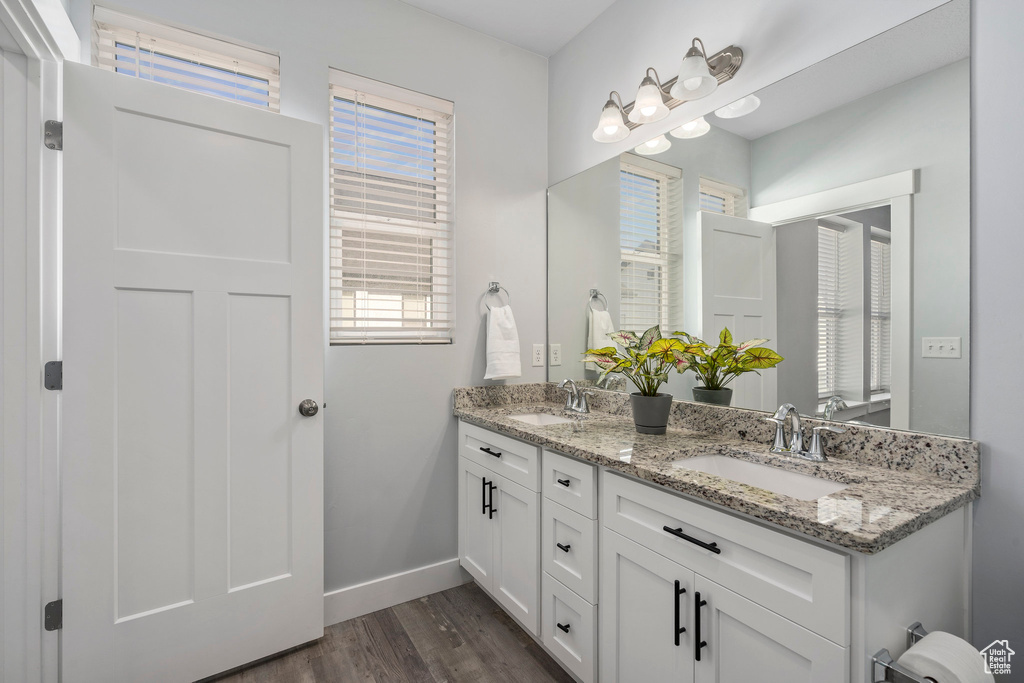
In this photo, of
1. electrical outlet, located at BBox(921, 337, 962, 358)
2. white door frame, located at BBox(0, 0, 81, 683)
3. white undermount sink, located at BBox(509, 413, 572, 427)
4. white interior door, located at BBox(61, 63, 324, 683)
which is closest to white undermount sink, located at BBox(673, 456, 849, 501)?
electrical outlet, located at BBox(921, 337, 962, 358)

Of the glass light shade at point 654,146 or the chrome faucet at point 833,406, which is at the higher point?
the glass light shade at point 654,146

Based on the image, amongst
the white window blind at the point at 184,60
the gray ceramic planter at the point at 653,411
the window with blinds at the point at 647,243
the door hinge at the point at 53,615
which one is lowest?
the door hinge at the point at 53,615

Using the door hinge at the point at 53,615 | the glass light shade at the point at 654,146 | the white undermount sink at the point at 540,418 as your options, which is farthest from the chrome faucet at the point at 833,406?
the door hinge at the point at 53,615

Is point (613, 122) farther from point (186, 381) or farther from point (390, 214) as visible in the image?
point (186, 381)

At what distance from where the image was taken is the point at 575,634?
145 cm

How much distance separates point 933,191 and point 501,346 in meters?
1.59

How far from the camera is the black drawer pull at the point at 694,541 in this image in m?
1.03

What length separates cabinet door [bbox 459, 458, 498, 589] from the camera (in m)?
1.93

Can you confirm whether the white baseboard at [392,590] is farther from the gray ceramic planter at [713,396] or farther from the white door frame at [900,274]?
the white door frame at [900,274]

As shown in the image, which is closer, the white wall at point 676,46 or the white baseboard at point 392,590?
the white wall at point 676,46

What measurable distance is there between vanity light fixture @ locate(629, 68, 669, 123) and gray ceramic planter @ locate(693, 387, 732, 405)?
42.0 inches

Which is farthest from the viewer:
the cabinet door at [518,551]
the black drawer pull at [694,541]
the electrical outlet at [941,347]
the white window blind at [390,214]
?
the white window blind at [390,214]

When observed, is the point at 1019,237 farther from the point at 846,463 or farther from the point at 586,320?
the point at 586,320

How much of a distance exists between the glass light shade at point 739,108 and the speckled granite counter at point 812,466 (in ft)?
3.33
